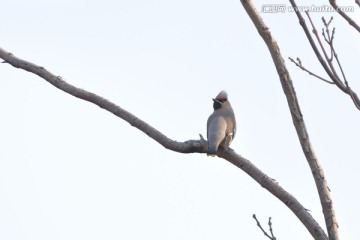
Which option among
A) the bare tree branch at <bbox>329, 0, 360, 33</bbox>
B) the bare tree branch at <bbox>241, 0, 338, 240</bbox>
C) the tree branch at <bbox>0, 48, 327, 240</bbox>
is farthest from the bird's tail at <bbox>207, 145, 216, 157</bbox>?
the bare tree branch at <bbox>329, 0, 360, 33</bbox>

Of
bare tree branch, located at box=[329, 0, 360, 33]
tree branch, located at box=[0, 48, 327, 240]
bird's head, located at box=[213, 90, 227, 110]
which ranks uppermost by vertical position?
bird's head, located at box=[213, 90, 227, 110]

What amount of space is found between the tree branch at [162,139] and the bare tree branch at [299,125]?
1.25 ft

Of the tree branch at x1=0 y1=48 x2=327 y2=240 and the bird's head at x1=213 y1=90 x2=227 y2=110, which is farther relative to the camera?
the bird's head at x1=213 y1=90 x2=227 y2=110

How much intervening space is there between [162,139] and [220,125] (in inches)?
82.1

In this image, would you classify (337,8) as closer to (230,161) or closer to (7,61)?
(230,161)

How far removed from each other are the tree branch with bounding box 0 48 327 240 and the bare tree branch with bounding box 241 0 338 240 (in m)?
0.38

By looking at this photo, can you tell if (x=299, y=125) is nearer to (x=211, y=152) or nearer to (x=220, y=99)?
(x=211, y=152)

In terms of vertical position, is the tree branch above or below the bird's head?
below

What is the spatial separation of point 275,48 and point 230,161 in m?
1.32

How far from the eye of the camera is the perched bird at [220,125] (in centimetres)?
612

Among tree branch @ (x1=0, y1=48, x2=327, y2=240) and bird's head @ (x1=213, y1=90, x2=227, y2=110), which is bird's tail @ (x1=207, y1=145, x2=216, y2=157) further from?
bird's head @ (x1=213, y1=90, x2=227, y2=110)

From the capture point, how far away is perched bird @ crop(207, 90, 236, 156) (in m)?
6.12

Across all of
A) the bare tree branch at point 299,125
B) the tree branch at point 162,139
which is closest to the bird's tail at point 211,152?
the tree branch at point 162,139

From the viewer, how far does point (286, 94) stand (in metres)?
4.34
